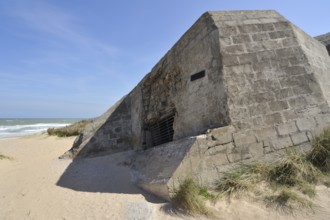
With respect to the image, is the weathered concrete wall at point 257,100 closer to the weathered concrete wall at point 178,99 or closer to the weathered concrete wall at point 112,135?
the weathered concrete wall at point 178,99

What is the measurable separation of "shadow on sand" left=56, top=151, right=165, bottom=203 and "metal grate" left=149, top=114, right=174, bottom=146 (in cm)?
96

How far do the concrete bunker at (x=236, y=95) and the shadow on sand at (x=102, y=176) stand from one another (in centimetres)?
24

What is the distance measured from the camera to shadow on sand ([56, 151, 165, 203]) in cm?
416

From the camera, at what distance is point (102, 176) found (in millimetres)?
5078

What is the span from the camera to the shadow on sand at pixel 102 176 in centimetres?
416

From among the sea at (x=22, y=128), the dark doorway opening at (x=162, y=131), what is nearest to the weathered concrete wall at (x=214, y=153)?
the dark doorway opening at (x=162, y=131)

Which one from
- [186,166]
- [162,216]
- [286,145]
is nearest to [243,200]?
[186,166]

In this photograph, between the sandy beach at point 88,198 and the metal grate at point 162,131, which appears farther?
the metal grate at point 162,131

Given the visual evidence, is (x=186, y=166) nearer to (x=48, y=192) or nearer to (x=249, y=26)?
(x=48, y=192)

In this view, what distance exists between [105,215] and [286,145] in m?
3.32

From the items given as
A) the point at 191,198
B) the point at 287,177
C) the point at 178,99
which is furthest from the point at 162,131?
the point at 287,177

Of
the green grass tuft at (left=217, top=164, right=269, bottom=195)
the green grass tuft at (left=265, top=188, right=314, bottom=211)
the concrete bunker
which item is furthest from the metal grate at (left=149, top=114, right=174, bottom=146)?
the green grass tuft at (left=265, top=188, right=314, bottom=211)

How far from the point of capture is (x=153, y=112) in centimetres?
640

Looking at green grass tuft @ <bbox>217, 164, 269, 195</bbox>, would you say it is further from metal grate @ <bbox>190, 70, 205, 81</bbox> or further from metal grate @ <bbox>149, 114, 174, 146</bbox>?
metal grate @ <bbox>149, 114, 174, 146</bbox>
